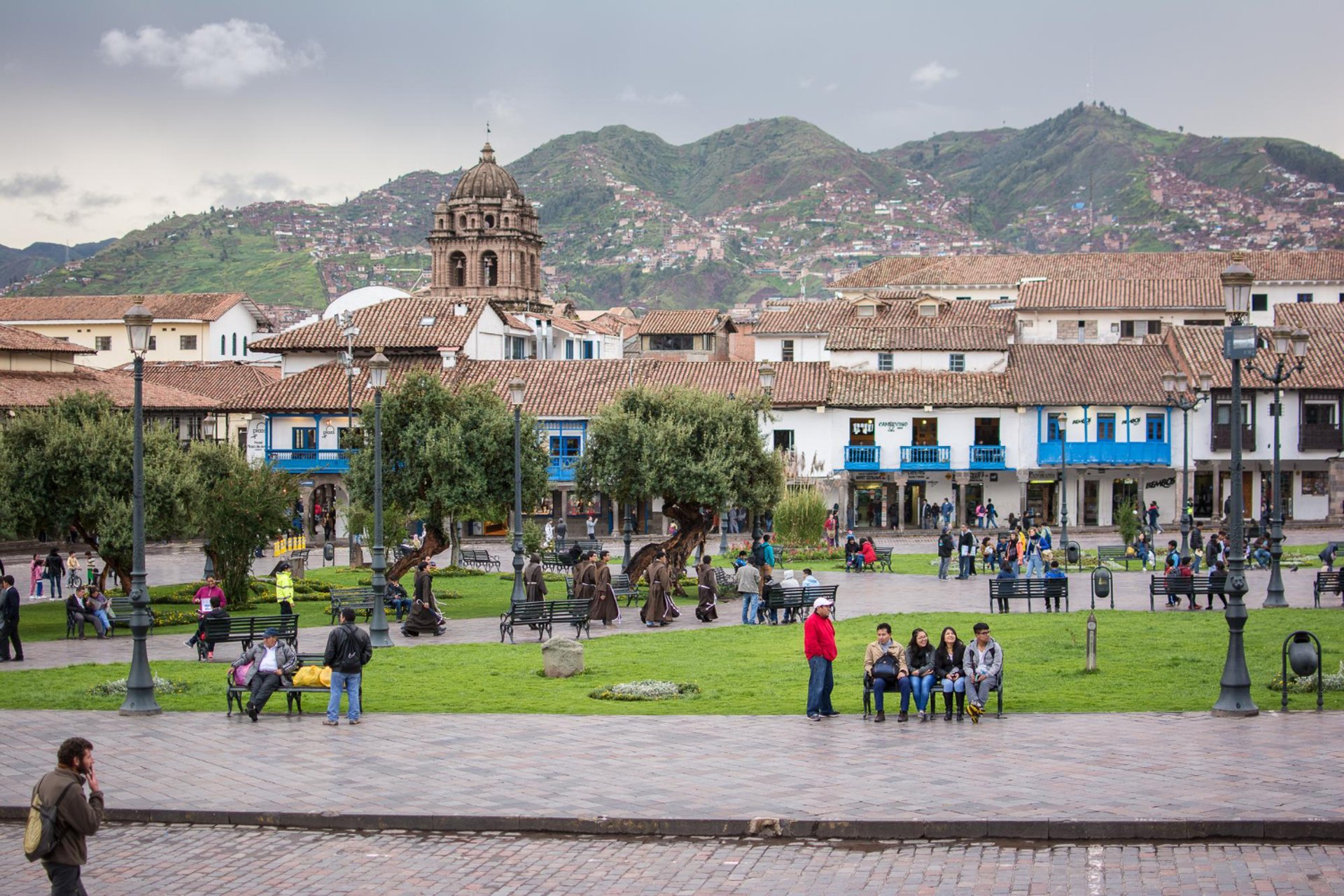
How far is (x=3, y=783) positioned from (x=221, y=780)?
1.96 metres

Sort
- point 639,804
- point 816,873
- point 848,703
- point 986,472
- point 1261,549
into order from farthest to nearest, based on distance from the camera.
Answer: point 986,472 → point 1261,549 → point 848,703 → point 639,804 → point 816,873

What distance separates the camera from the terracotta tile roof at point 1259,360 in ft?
180

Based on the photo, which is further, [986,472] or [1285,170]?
[1285,170]

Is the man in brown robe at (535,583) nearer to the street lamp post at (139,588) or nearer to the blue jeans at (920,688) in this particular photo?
the street lamp post at (139,588)

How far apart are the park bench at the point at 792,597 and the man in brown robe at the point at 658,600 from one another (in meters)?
1.71

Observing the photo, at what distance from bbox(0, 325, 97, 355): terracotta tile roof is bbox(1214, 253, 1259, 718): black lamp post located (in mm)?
44929

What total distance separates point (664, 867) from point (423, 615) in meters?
15.5

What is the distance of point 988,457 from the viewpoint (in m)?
56.1

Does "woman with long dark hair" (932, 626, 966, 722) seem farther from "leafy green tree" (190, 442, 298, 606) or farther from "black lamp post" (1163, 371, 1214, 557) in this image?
"leafy green tree" (190, 442, 298, 606)

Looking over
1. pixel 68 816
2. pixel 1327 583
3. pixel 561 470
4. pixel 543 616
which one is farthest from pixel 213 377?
pixel 68 816

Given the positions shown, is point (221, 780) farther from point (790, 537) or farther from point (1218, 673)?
point (790, 537)

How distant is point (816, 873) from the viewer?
1098cm

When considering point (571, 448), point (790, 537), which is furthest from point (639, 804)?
point (571, 448)

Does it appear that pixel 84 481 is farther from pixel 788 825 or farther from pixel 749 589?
pixel 788 825
